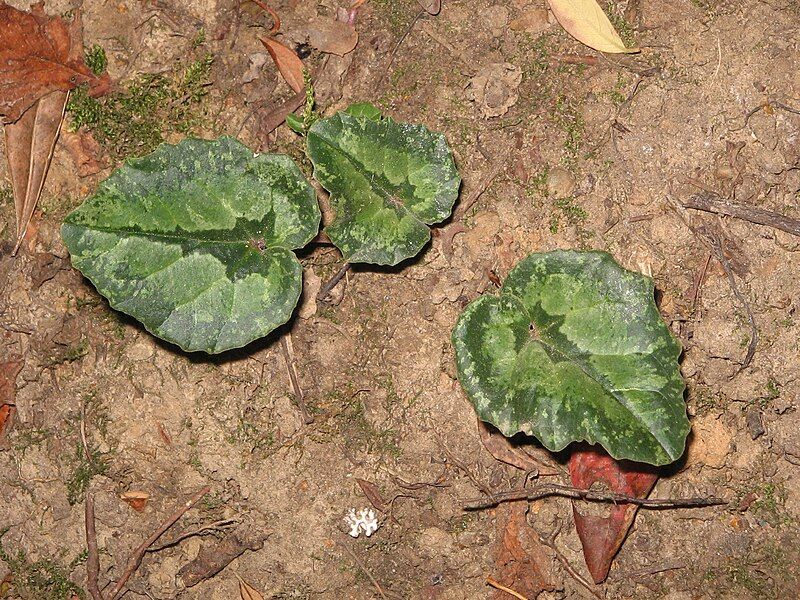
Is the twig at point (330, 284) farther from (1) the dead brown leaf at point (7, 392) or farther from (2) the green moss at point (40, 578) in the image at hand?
(2) the green moss at point (40, 578)

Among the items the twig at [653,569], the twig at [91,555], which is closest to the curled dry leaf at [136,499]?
the twig at [91,555]

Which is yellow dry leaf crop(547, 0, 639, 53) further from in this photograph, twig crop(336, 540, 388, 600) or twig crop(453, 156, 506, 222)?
twig crop(336, 540, 388, 600)

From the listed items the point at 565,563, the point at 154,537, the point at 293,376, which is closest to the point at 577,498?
the point at 565,563

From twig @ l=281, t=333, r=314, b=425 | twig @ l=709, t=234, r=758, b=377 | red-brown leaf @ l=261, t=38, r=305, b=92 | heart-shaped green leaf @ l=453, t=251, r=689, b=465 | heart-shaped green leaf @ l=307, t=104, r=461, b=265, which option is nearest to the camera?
heart-shaped green leaf @ l=453, t=251, r=689, b=465

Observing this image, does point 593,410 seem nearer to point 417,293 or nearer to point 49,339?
point 417,293

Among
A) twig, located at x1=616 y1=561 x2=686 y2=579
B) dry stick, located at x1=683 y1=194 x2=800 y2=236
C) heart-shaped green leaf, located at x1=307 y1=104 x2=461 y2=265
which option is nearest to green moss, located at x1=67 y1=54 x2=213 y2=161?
heart-shaped green leaf, located at x1=307 y1=104 x2=461 y2=265
